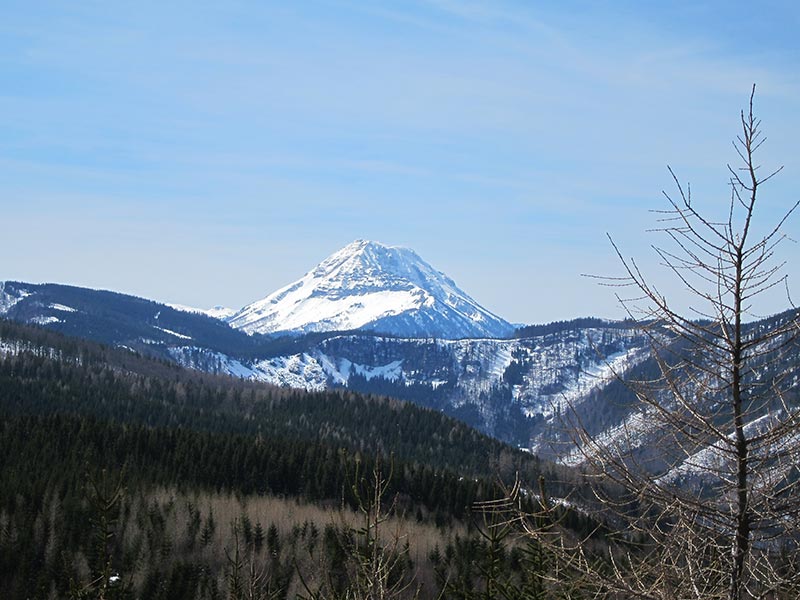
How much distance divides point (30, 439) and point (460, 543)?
68.9 m

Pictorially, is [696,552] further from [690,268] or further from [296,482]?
[296,482]

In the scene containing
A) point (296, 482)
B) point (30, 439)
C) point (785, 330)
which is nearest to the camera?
point (785, 330)

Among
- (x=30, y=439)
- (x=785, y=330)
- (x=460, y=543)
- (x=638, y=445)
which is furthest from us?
(x=30, y=439)

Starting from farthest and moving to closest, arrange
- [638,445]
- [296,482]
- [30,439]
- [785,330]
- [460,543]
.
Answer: [296,482] → [30,439] → [460,543] → [638,445] → [785,330]

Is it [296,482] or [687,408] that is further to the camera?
[296,482]

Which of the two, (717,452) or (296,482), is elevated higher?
(717,452)

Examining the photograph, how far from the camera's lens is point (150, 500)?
10531 centimetres

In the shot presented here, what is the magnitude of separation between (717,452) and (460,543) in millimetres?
98508

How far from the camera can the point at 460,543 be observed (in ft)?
342

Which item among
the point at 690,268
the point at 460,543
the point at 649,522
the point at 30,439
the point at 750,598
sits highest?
the point at 690,268

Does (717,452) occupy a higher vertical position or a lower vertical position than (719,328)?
lower

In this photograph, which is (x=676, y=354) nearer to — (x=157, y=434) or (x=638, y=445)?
(x=638, y=445)

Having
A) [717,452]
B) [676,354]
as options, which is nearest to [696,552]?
[717,452]

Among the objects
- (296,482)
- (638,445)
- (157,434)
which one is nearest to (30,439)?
(157,434)
